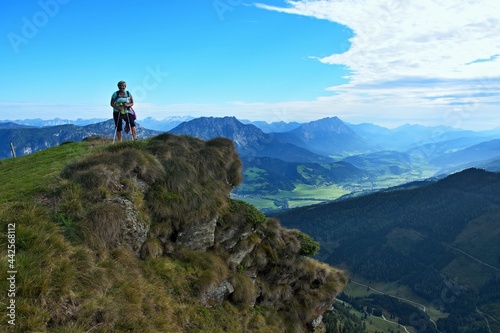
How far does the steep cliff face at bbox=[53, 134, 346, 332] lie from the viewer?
12375mm

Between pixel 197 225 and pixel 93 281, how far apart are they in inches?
277

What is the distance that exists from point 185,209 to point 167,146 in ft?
15.1

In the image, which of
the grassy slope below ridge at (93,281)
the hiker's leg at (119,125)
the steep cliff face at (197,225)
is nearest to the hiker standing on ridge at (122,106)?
the hiker's leg at (119,125)

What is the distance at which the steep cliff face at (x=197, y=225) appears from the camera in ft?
40.6

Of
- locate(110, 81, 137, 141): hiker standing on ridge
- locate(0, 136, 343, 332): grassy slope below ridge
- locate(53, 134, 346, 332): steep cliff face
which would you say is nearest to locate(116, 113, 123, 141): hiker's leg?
locate(110, 81, 137, 141): hiker standing on ridge

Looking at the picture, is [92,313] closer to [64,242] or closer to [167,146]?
[64,242]

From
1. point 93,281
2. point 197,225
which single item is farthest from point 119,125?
point 93,281

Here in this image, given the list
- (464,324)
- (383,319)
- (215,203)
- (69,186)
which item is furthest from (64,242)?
(464,324)

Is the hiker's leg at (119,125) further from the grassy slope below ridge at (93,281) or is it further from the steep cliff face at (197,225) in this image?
the grassy slope below ridge at (93,281)

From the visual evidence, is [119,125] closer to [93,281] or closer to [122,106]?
[122,106]

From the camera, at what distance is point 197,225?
51.4ft

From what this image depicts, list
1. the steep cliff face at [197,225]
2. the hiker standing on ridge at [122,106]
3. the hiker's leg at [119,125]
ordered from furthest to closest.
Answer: the hiker's leg at [119,125], the hiker standing on ridge at [122,106], the steep cliff face at [197,225]

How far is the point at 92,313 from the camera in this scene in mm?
7840

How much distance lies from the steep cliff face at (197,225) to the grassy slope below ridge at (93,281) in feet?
0.48
